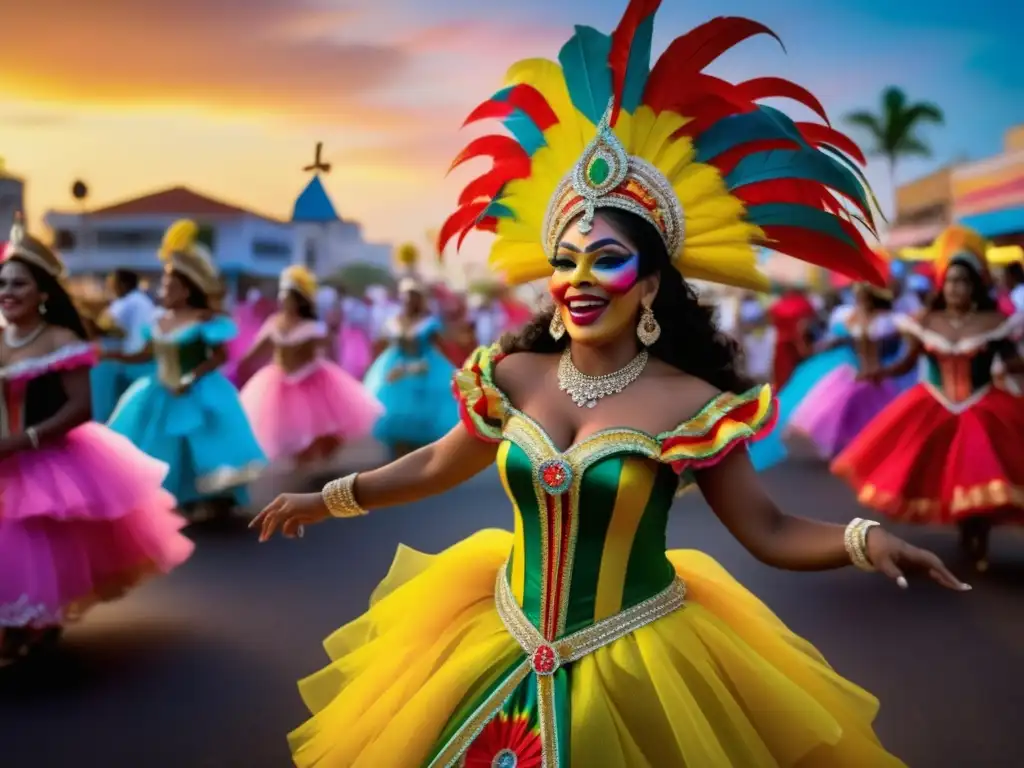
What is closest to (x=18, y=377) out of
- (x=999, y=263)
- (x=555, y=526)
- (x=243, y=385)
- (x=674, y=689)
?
(x=555, y=526)

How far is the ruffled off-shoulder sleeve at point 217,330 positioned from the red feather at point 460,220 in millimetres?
5429

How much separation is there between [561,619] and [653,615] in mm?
250

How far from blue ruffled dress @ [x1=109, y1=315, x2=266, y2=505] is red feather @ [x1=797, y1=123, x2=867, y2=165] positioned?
20.4 feet

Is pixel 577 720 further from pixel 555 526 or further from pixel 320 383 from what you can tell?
pixel 320 383

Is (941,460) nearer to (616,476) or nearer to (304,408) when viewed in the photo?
(616,476)

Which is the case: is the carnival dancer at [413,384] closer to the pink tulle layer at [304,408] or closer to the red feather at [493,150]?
the pink tulle layer at [304,408]

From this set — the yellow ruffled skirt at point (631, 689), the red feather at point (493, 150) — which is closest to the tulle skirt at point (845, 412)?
the yellow ruffled skirt at point (631, 689)

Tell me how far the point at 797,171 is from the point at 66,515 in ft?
12.1

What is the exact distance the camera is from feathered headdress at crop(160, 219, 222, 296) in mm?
8477

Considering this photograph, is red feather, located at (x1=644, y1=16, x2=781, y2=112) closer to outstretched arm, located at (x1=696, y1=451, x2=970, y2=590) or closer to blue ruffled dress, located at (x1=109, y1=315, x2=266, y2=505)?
outstretched arm, located at (x1=696, y1=451, x2=970, y2=590)

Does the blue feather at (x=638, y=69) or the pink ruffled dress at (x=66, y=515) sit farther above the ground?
the blue feather at (x=638, y=69)

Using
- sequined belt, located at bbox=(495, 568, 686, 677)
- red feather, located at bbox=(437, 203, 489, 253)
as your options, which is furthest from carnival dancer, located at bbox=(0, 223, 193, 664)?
sequined belt, located at bbox=(495, 568, 686, 677)

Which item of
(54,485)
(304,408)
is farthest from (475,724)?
(304,408)

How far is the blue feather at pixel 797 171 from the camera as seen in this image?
296 centimetres
